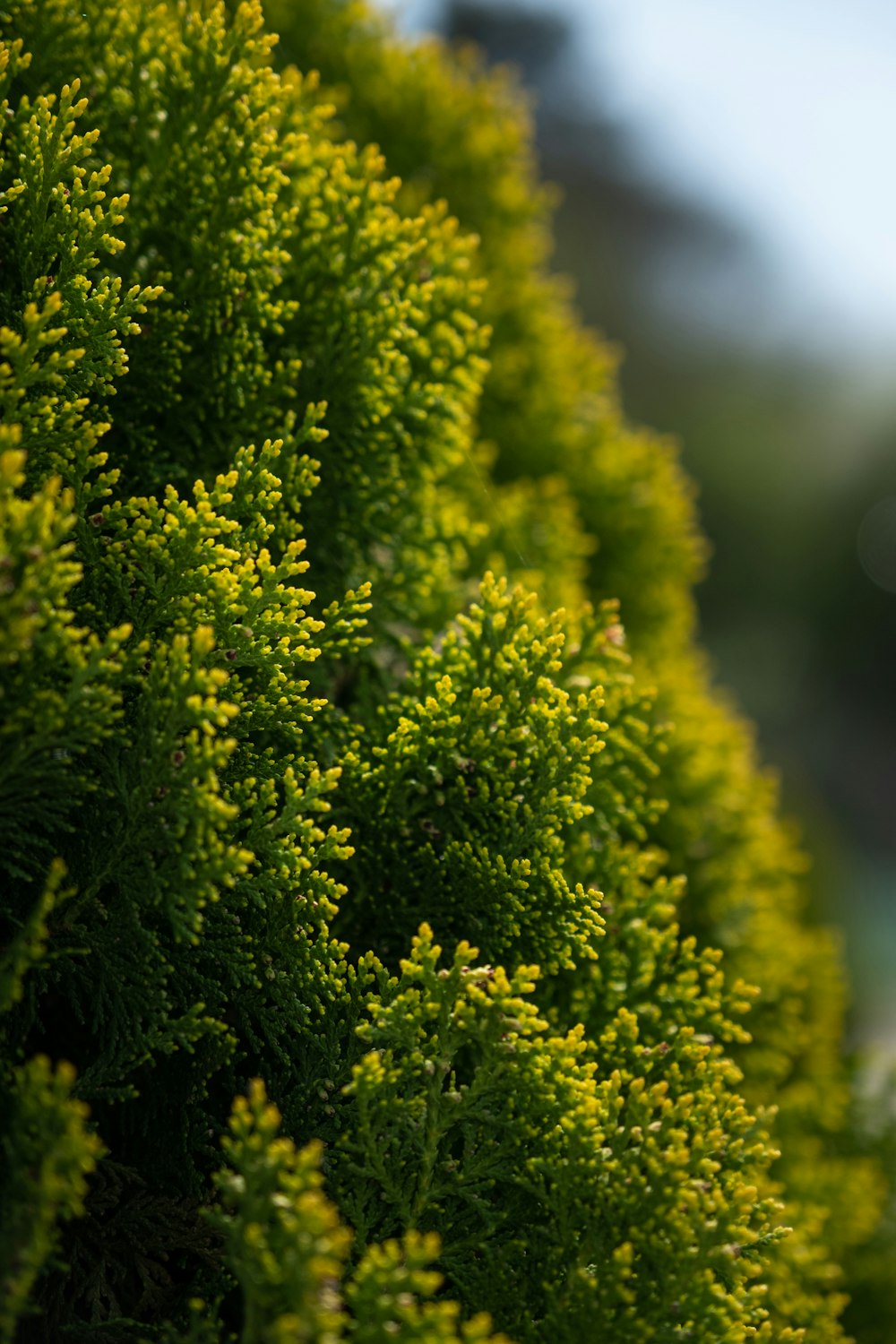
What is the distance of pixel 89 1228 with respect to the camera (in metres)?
2.58

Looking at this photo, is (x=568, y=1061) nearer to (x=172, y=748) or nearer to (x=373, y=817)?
(x=373, y=817)

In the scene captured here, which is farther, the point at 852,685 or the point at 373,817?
the point at 852,685

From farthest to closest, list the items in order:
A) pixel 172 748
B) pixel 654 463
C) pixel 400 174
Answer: pixel 654 463 → pixel 400 174 → pixel 172 748

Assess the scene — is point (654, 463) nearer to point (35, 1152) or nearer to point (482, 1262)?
point (482, 1262)

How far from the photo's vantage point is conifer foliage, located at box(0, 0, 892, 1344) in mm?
2234

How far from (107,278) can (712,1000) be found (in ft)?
9.26

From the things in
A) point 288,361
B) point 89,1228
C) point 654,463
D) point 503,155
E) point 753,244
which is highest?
point 753,244

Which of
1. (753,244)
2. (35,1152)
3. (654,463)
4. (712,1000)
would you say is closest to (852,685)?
(753,244)

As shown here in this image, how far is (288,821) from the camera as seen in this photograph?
248 centimetres

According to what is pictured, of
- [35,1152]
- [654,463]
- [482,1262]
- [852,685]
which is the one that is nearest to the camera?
[35,1152]

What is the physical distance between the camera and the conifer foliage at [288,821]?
2.23 meters

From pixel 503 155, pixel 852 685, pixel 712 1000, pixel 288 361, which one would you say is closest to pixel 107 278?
pixel 288 361

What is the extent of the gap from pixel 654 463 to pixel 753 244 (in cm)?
2749

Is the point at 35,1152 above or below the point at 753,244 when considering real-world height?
below
